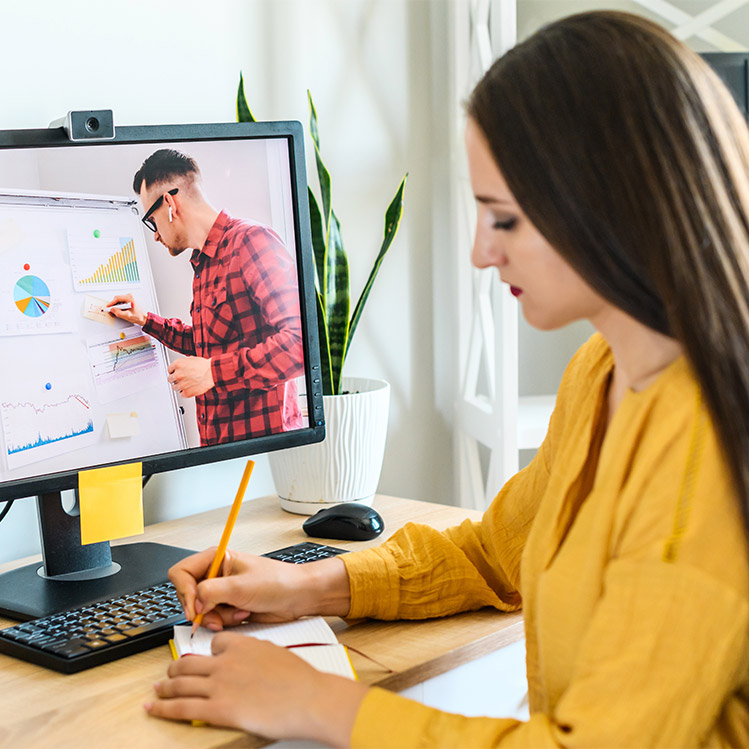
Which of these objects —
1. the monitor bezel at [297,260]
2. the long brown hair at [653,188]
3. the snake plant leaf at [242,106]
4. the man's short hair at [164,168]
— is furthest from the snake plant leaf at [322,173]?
the long brown hair at [653,188]

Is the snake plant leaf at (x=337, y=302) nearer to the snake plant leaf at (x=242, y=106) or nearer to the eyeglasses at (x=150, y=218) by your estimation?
the snake plant leaf at (x=242, y=106)

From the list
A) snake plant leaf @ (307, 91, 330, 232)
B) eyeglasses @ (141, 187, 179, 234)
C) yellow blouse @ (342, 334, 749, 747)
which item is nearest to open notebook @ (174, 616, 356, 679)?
yellow blouse @ (342, 334, 749, 747)

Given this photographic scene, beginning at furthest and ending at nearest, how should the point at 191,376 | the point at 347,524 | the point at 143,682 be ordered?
the point at 347,524 → the point at 191,376 → the point at 143,682

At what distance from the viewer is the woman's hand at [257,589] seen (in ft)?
2.97

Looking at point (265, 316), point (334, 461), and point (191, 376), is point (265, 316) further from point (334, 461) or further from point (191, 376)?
point (334, 461)

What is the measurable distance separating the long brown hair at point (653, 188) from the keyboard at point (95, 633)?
0.54m

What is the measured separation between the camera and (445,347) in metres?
1.87

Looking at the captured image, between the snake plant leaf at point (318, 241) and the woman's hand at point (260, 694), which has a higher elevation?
the snake plant leaf at point (318, 241)

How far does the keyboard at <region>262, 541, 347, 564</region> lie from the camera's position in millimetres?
1096

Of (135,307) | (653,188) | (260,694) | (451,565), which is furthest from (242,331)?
(653,188)

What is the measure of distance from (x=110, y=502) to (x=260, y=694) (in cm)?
39

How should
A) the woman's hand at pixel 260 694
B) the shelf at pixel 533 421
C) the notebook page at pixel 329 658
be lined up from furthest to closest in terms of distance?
the shelf at pixel 533 421
the notebook page at pixel 329 658
the woman's hand at pixel 260 694

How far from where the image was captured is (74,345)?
3.37 ft

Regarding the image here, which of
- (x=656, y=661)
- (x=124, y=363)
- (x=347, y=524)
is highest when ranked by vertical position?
(x=124, y=363)
